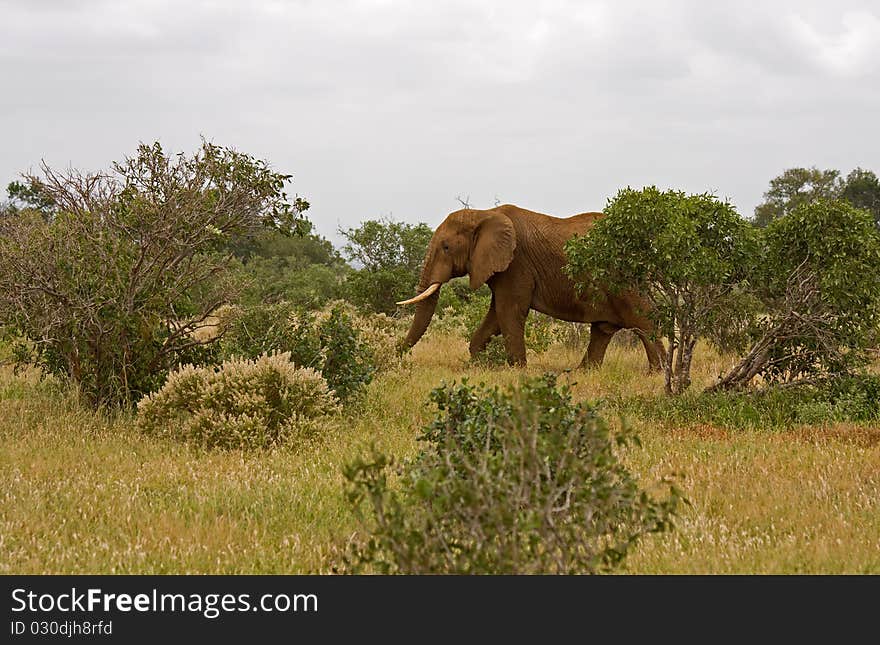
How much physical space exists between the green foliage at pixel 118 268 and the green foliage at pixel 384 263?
13.5 m

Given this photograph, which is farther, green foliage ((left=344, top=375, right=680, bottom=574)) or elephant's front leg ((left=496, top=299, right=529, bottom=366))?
elephant's front leg ((left=496, top=299, right=529, bottom=366))

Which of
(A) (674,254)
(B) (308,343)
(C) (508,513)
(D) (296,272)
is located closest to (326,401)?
(B) (308,343)

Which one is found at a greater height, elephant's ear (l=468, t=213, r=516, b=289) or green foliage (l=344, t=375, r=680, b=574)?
elephant's ear (l=468, t=213, r=516, b=289)

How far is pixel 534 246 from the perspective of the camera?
15289 millimetres

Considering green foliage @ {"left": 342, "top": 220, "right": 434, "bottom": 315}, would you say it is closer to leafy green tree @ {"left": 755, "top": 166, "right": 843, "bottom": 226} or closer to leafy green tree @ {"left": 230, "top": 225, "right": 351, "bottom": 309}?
leafy green tree @ {"left": 230, "top": 225, "right": 351, "bottom": 309}

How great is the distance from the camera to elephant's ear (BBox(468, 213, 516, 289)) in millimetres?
14789

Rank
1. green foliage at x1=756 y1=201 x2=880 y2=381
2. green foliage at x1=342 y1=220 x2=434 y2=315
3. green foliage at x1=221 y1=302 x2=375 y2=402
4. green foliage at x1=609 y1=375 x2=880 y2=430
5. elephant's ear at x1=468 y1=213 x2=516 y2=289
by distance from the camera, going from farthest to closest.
Result: green foliage at x1=342 y1=220 x2=434 y2=315
elephant's ear at x1=468 y1=213 x2=516 y2=289
green foliage at x1=221 y1=302 x2=375 y2=402
green foliage at x1=756 y1=201 x2=880 y2=381
green foliage at x1=609 y1=375 x2=880 y2=430

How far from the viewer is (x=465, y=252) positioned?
15289 millimetres

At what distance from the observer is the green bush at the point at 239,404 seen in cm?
870

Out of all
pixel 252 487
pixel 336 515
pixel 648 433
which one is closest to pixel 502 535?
pixel 336 515

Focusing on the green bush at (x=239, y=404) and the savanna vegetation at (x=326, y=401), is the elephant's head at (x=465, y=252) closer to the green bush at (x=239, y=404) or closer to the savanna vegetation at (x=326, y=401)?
the savanna vegetation at (x=326, y=401)

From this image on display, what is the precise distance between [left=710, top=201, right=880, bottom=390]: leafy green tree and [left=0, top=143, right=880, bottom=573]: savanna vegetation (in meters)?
0.04

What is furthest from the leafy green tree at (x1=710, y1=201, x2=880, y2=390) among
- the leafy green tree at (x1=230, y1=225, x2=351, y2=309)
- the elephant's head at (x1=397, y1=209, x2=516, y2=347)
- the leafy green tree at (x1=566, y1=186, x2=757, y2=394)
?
the leafy green tree at (x1=230, y1=225, x2=351, y2=309)

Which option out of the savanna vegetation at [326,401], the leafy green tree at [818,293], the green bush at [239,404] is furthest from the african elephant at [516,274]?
the green bush at [239,404]
